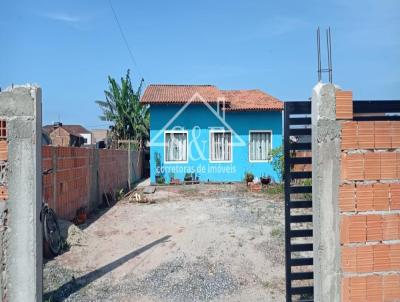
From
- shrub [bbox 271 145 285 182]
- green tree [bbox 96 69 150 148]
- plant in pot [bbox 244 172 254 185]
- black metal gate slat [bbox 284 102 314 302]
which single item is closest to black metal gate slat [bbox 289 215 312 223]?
black metal gate slat [bbox 284 102 314 302]

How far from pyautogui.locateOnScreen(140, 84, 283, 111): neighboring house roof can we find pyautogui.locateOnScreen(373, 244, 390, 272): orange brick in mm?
13411

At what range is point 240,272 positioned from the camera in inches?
193

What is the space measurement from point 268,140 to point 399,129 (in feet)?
44.6

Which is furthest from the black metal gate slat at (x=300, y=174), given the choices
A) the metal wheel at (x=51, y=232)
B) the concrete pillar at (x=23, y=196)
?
the metal wheel at (x=51, y=232)

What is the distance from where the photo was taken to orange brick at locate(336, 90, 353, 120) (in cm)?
305

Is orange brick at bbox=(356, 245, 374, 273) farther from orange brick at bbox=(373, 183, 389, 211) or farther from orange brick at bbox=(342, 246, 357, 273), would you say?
orange brick at bbox=(373, 183, 389, 211)

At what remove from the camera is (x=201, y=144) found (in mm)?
16234

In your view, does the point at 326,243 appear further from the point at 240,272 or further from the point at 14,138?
the point at 14,138

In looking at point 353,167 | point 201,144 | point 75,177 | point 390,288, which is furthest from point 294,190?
point 201,144

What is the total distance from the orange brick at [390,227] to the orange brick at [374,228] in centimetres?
4

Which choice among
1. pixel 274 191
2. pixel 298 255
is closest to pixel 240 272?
pixel 298 255

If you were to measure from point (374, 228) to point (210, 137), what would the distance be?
13.3 metres

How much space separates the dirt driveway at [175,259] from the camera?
4309mm

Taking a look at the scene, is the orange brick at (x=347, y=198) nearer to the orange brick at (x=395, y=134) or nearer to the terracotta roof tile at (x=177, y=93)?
the orange brick at (x=395, y=134)
